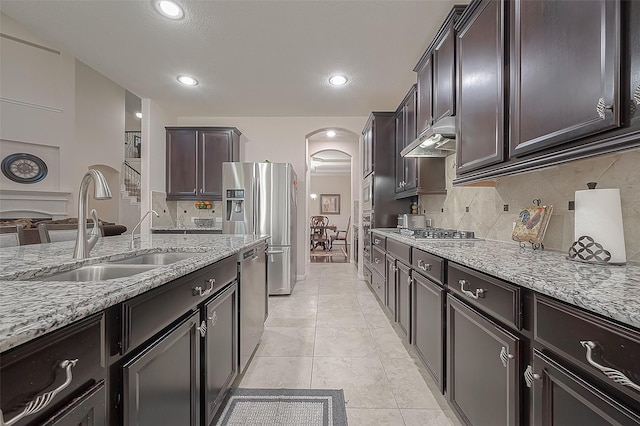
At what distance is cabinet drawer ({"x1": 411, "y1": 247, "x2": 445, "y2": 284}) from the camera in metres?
1.53

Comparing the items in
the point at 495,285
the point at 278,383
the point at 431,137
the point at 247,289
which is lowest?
the point at 278,383

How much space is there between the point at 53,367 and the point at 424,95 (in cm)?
274

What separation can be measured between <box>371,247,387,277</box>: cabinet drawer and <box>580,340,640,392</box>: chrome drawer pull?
2.25m

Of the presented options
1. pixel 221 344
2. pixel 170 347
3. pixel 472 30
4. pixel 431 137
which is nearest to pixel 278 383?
pixel 221 344

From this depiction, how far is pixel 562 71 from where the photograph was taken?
1.05 meters

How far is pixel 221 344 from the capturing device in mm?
1422

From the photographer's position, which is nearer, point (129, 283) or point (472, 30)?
point (129, 283)

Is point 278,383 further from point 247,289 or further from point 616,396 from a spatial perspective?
point 616,396

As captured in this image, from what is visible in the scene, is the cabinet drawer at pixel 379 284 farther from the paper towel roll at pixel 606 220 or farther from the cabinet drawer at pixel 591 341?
the cabinet drawer at pixel 591 341

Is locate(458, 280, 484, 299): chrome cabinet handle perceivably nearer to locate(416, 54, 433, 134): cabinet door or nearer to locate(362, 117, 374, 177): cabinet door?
locate(416, 54, 433, 134): cabinet door

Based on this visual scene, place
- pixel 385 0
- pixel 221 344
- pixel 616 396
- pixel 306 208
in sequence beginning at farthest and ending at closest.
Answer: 1. pixel 306 208
2. pixel 385 0
3. pixel 221 344
4. pixel 616 396

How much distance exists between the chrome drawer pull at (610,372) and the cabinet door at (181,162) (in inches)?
179

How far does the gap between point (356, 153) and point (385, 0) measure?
13.7ft

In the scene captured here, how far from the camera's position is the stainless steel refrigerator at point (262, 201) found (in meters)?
3.84
